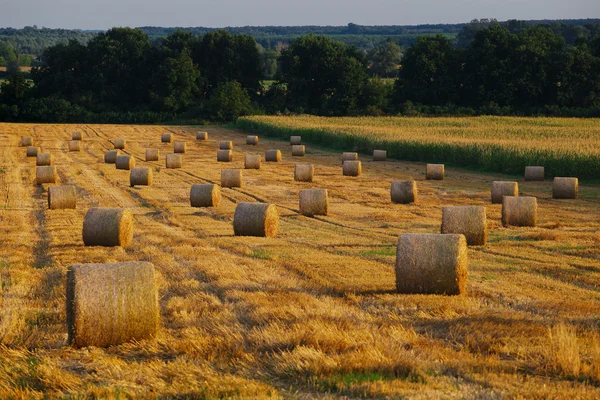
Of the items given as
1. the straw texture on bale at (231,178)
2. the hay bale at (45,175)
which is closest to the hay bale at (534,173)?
the straw texture on bale at (231,178)

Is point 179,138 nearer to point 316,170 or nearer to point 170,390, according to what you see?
point 316,170

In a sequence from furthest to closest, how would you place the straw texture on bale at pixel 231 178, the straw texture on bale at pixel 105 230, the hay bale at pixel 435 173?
1. the hay bale at pixel 435 173
2. the straw texture on bale at pixel 231 178
3. the straw texture on bale at pixel 105 230

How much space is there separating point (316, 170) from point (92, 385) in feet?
87.2

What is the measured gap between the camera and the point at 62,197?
2227 cm

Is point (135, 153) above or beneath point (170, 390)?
beneath

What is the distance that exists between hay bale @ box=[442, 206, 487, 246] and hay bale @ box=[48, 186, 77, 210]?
965 centimetres

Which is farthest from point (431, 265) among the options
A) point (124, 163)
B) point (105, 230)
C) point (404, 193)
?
point (124, 163)

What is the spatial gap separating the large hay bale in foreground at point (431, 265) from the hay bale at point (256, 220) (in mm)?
6343

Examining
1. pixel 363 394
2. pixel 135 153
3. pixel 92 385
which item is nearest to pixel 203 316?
pixel 92 385

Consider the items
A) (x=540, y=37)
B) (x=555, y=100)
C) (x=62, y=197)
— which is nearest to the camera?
(x=62, y=197)

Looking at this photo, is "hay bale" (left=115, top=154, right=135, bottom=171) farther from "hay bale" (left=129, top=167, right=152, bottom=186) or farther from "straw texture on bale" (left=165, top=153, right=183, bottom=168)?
"hay bale" (left=129, top=167, right=152, bottom=186)

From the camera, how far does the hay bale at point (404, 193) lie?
2397 centimetres

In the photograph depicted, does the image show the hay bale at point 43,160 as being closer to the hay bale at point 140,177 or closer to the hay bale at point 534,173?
the hay bale at point 140,177

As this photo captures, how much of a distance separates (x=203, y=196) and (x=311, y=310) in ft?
41.3
